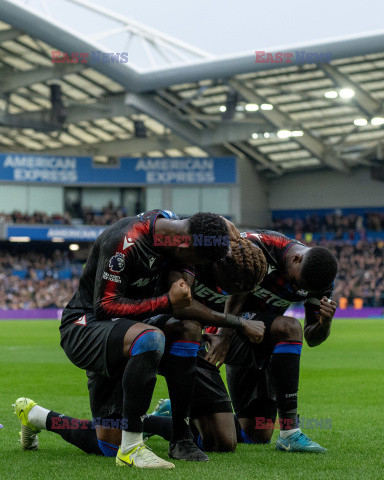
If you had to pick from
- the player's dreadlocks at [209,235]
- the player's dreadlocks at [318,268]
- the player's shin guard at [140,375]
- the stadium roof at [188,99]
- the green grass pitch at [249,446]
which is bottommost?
the green grass pitch at [249,446]

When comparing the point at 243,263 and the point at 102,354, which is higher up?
the point at 243,263

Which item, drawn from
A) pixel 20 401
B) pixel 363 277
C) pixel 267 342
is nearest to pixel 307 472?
pixel 267 342

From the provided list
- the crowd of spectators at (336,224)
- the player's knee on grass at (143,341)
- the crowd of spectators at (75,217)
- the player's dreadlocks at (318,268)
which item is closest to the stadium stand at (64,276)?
the crowd of spectators at (336,224)

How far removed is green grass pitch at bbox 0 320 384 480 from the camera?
421 cm

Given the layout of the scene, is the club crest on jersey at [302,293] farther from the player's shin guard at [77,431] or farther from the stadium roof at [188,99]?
the stadium roof at [188,99]

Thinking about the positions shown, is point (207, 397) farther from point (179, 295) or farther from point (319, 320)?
point (179, 295)

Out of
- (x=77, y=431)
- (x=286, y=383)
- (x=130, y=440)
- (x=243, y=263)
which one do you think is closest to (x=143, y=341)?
(x=130, y=440)

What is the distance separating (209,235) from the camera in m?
4.26

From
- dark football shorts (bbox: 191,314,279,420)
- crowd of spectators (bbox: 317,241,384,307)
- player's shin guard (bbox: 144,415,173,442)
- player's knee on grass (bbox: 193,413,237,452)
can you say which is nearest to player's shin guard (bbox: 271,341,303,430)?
dark football shorts (bbox: 191,314,279,420)

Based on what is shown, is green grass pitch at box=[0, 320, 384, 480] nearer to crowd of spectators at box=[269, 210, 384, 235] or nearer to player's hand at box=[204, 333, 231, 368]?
player's hand at box=[204, 333, 231, 368]

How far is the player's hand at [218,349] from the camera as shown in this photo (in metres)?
5.17

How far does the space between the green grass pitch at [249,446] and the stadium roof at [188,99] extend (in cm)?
1824

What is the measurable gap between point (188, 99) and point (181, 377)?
32160 mm

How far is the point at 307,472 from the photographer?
4.25 m
